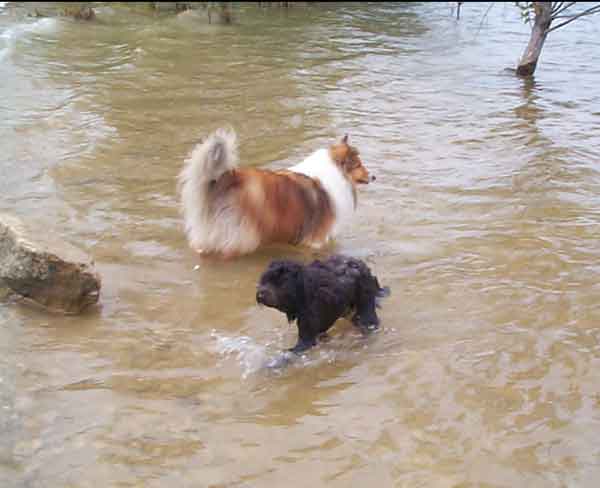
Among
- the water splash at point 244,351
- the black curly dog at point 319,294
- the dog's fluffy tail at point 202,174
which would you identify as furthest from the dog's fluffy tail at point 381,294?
the dog's fluffy tail at point 202,174

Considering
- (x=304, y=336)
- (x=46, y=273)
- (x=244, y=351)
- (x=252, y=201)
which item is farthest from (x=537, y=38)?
(x=46, y=273)

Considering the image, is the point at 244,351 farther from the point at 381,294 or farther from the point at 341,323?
the point at 381,294

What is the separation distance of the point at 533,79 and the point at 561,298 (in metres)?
8.46

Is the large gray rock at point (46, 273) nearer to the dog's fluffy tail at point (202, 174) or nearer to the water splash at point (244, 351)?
the water splash at point (244, 351)

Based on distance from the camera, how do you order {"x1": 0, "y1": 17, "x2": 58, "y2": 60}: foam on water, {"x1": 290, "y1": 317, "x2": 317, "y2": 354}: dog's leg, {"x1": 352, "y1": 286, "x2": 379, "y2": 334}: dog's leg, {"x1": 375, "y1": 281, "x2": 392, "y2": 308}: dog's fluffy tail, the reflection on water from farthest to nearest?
1. {"x1": 0, "y1": 17, "x2": 58, "y2": 60}: foam on water
2. {"x1": 375, "y1": 281, "x2": 392, "y2": 308}: dog's fluffy tail
3. {"x1": 352, "y1": 286, "x2": 379, "y2": 334}: dog's leg
4. {"x1": 290, "y1": 317, "x2": 317, "y2": 354}: dog's leg
5. the reflection on water

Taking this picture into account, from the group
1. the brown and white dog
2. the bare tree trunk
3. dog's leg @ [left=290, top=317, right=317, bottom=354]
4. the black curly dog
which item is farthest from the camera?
the bare tree trunk

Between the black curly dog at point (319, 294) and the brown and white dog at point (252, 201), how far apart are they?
127 cm

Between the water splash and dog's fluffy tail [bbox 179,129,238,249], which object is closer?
the water splash

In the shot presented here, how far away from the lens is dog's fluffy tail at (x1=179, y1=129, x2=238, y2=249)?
5473mm

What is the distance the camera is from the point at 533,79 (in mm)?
12555

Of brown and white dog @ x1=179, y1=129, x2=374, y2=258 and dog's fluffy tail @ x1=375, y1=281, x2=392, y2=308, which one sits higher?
brown and white dog @ x1=179, y1=129, x2=374, y2=258

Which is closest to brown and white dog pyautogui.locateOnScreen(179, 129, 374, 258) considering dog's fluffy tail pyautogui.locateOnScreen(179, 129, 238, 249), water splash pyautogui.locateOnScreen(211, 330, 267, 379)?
dog's fluffy tail pyautogui.locateOnScreen(179, 129, 238, 249)

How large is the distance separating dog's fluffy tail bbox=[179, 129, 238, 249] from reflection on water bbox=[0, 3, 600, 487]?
0.34m

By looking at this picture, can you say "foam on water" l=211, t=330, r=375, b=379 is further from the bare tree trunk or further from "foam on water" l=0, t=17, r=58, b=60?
"foam on water" l=0, t=17, r=58, b=60
